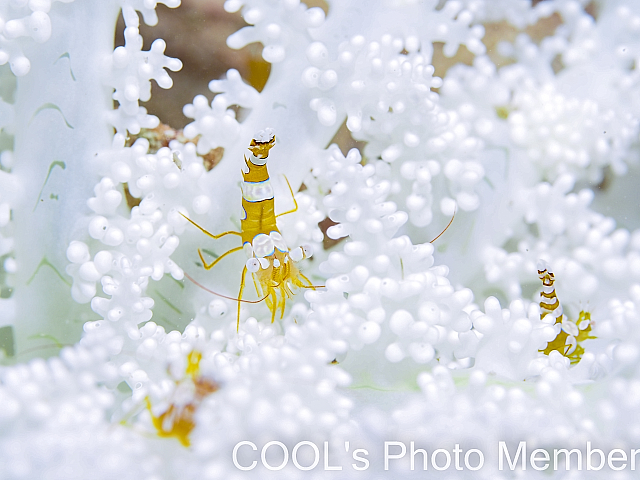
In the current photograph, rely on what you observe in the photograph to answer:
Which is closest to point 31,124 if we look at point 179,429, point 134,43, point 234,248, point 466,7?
point 134,43

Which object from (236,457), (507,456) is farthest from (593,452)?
(236,457)

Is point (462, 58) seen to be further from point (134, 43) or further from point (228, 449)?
point (228, 449)

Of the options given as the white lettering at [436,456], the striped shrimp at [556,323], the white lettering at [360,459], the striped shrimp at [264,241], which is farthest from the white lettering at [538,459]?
the striped shrimp at [264,241]

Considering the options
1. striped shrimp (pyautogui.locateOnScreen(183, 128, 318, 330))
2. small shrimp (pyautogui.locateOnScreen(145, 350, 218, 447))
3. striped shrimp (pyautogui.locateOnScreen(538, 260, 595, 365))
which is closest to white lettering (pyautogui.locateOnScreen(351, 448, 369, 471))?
small shrimp (pyautogui.locateOnScreen(145, 350, 218, 447))

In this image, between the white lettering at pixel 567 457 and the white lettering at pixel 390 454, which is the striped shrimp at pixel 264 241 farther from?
the white lettering at pixel 567 457

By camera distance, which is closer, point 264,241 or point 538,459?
point 538,459

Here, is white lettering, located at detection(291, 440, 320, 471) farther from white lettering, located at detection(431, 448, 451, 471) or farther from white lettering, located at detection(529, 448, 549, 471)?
white lettering, located at detection(529, 448, 549, 471)

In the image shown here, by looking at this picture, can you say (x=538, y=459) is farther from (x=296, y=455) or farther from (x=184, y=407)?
(x=184, y=407)

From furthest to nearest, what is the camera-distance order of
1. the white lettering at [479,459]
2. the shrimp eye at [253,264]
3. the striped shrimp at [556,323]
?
the striped shrimp at [556,323], the shrimp eye at [253,264], the white lettering at [479,459]

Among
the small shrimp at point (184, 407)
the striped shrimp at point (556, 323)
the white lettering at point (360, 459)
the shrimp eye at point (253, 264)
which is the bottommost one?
the white lettering at point (360, 459)
